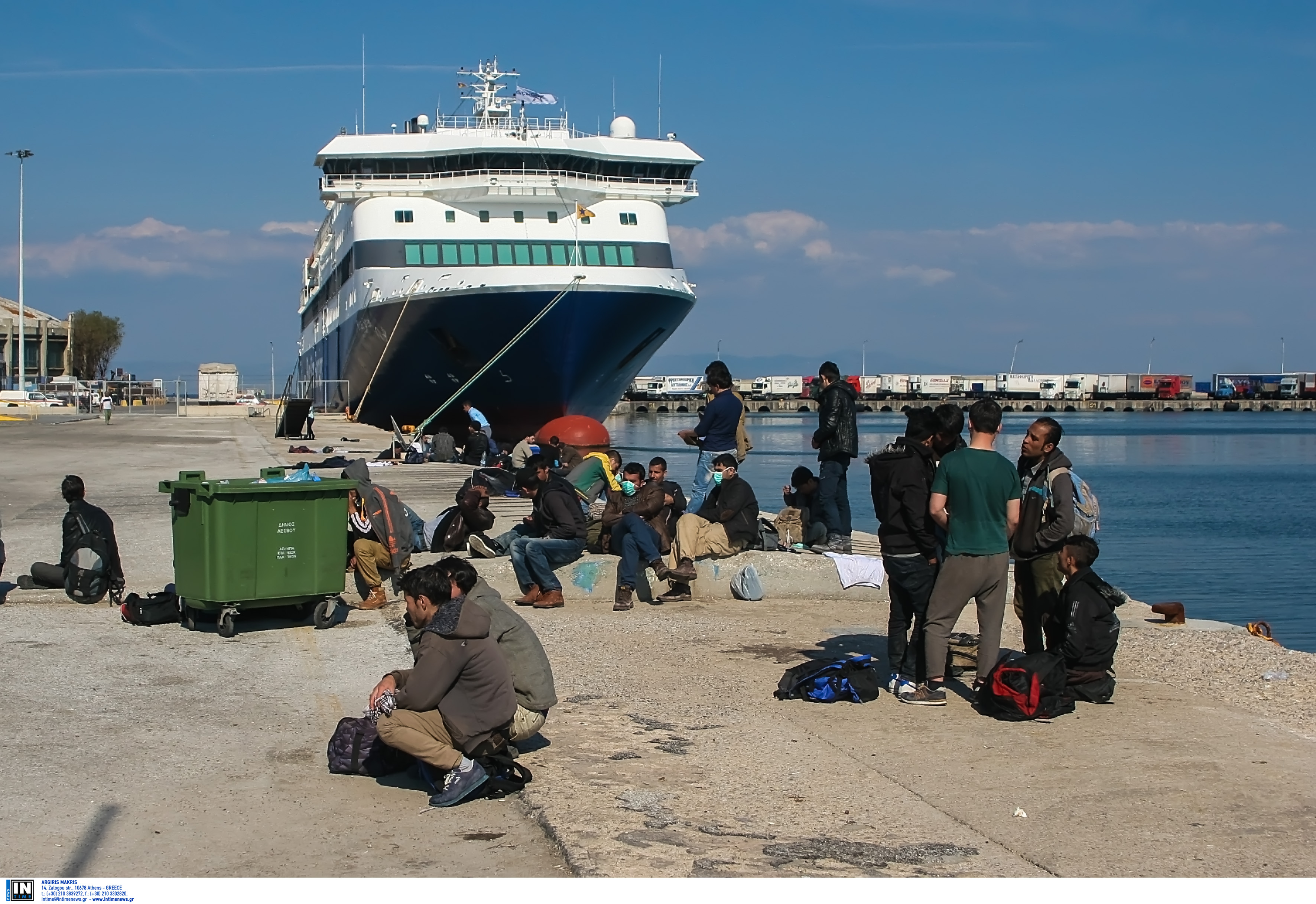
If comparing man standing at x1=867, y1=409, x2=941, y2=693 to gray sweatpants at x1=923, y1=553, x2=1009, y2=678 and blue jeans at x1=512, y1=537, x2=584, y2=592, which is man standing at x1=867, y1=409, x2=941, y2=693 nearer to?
gray sweatpants at x1=923, y1=553, x2=1009, y2=678

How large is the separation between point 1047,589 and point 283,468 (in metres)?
5.42

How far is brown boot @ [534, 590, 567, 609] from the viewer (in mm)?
9656

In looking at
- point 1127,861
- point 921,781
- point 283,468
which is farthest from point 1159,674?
point 283,468

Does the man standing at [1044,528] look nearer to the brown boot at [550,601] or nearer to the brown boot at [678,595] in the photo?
the brown boot at [678,595]

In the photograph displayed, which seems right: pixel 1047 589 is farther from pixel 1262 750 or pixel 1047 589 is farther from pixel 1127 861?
pixel 1127 861

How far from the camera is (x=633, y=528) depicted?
32.3ft

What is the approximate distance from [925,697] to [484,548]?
4.75m

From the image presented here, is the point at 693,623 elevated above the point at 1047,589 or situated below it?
below

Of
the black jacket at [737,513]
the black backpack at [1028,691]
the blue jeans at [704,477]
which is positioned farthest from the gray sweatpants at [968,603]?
the blue jeans at [704,477]

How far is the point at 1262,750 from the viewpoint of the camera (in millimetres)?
5969

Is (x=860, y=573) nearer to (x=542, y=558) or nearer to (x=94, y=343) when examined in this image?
(x=542, y=558)

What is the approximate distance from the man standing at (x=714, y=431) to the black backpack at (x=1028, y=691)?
4558 mm

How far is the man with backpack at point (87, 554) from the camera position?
30.5 feet

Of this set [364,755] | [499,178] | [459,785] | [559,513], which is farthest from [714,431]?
[499,178]
